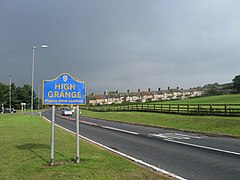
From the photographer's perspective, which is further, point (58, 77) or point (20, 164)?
point (58, 77)

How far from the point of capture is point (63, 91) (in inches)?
305

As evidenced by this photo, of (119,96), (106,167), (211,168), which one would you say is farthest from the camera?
(119,96)

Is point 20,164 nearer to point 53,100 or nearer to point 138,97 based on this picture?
point 53,100

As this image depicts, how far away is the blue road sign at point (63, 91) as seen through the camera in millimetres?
7480

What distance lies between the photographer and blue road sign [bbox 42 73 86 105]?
24.5 ft

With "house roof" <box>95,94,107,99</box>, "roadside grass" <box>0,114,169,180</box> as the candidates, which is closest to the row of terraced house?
"house roof" <box>95,94,107,99</box>

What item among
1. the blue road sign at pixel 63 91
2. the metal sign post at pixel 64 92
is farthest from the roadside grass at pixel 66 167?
the blue road sign at pixel 63 91

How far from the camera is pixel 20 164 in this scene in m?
6.95

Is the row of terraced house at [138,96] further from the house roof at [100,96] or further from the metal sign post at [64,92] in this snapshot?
the metal sign post at [64,92]

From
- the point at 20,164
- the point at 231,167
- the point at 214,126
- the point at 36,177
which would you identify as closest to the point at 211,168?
the point at 231,167

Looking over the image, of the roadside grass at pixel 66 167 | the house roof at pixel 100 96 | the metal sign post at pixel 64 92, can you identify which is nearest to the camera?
the roadside grass at pixel 66 167

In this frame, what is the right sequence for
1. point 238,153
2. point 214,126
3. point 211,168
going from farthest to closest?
point 214,126 < point 238,153 < point 211,168

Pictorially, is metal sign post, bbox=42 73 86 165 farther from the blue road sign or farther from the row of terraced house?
the row of terraced house

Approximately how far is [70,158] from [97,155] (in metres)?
0.99
